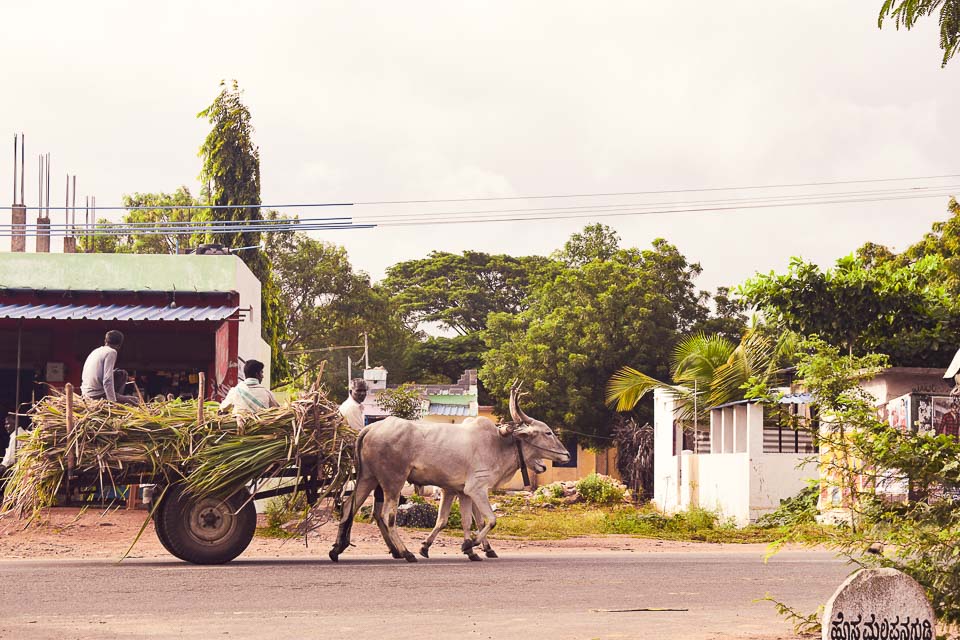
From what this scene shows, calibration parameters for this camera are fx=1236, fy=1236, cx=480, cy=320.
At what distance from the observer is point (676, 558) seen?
16.1m

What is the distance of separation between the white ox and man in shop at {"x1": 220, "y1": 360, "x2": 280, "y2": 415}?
1147 millimetres

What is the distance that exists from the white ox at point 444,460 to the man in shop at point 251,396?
1147 mm

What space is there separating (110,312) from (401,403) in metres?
18.4

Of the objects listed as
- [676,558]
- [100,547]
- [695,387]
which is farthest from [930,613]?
[695,387]

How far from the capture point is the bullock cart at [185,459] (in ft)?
41.9

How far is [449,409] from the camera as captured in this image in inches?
1775

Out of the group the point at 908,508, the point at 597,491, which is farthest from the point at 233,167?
the point at 908,508

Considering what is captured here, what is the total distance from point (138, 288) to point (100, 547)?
7896 mm

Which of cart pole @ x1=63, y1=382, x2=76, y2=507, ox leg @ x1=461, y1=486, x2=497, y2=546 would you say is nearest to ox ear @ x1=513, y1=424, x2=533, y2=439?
ox leg @ x1=461, y1=486, x2=497, y2=546

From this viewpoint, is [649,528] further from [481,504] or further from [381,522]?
[381,522]

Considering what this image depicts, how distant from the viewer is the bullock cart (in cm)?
1277

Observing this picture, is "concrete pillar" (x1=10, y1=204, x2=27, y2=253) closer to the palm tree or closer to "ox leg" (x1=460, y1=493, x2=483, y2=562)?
the palm tree

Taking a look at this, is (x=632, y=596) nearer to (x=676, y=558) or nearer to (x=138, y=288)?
(x=676, y=558)

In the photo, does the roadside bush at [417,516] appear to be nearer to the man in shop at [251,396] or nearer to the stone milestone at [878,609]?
the man in shop at [251,396]
